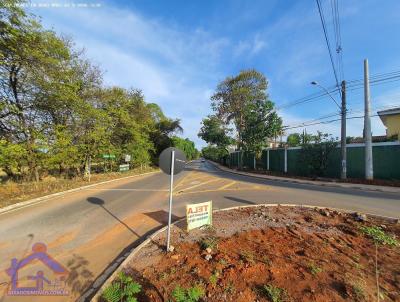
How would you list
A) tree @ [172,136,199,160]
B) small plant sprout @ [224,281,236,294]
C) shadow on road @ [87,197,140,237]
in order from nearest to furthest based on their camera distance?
small plant sprout @ [224,281,236,294]
shadow on road @ [87,197,140,237]
tree @ [172,136,199,160]

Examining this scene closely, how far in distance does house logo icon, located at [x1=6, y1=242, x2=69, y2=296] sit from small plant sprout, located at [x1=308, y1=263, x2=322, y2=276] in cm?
404

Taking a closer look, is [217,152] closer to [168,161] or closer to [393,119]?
[393,119]

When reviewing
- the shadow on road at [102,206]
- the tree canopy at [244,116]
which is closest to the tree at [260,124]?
the tree canopy at [244,116]

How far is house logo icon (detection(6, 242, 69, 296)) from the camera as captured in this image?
3701mm

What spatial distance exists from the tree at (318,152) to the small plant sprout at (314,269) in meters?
18.6

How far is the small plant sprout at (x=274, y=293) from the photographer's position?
3.20 metres

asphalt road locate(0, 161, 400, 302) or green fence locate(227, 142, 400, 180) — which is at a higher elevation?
green fence locate(227, 142, 400, 180)

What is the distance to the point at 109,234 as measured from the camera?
6184 millimetres

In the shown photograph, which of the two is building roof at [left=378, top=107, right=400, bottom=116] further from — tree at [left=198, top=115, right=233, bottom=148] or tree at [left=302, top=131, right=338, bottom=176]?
tree at [left=198, top=115, right=233, bottom=148]

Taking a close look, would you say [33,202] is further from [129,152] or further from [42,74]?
[129,152]

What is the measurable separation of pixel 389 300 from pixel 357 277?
1.63 feet

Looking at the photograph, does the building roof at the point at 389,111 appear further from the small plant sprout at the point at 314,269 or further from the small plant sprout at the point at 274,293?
the small plant sprout at the point at 274,293

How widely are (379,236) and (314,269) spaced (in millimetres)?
2775

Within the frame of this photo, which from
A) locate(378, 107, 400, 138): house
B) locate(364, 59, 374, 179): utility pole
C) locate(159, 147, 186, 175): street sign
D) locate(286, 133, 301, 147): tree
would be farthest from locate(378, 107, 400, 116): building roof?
locate(159, 147, 186, 175): street sign
